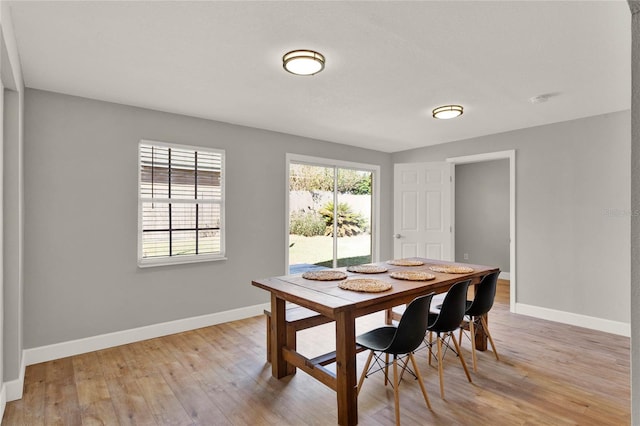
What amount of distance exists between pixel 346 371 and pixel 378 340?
1.13 feet

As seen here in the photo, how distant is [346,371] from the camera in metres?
2.10

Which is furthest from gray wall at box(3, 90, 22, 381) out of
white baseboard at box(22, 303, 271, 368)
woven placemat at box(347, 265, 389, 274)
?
woven placemat at box(347, 265, 389, 274)

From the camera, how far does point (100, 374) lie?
9.07 feet

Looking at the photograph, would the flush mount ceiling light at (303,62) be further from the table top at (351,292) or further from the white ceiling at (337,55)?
the table top at (351,292)

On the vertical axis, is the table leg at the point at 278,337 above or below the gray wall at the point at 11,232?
below

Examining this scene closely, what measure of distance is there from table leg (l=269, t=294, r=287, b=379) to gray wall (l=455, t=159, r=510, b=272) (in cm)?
536

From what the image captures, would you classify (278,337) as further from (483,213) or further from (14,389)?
(483,213)

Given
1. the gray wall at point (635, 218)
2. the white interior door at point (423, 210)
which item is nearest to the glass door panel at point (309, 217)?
the white interior door at point (423, 210)

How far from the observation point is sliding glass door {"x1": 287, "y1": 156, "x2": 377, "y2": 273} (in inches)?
196

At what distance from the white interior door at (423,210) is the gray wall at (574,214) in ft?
3.14

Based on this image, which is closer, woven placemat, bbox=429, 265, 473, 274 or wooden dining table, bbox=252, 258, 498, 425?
wooden dining table, bbox=252, 258, 498, 425

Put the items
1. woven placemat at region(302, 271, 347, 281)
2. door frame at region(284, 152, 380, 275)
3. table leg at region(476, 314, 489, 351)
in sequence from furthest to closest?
door frame at region(284, 152, 380, 275) → table leg at region(476, 314, 489, 351) → woven placemat at region(302, 271, 347, 281)

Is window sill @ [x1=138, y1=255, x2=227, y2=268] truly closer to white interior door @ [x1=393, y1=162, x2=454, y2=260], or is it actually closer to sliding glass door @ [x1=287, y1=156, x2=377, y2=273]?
sliding glass door @ [x1=287, y1=156, x2=377, y2=273]

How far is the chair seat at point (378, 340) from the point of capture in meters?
2.21
